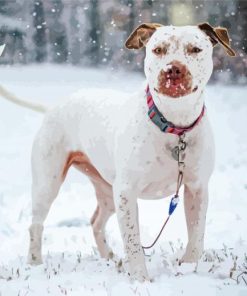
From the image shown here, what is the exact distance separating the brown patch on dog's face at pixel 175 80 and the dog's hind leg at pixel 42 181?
4.04 ft

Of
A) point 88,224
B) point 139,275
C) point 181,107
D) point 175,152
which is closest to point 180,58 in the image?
point 181,107

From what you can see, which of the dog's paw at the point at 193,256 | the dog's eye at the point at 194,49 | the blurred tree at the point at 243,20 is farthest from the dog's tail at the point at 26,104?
the blurred tree at the point at 243,20

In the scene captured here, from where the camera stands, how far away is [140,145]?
3447 mm

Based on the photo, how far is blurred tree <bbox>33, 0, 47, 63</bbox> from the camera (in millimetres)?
10570

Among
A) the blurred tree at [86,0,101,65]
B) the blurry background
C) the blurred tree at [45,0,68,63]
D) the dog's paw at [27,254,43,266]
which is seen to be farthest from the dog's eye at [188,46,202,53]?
the blurred tree at [86,0,101,65]

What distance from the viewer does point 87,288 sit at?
333 cm

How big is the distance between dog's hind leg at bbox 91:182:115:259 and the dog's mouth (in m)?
1.50

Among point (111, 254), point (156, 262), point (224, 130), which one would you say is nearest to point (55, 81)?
point (224, 130)

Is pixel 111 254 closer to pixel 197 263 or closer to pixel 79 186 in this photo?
pixel 197 263

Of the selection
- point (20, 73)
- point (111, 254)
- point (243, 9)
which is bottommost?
point (111, 254)

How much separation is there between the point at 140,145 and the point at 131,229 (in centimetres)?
44

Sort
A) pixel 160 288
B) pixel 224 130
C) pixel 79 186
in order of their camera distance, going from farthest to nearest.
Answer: pixel 224 130 → pixel 79 186 → pixel 160 288

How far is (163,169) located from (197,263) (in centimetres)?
54

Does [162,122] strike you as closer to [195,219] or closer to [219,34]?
[219,34]
